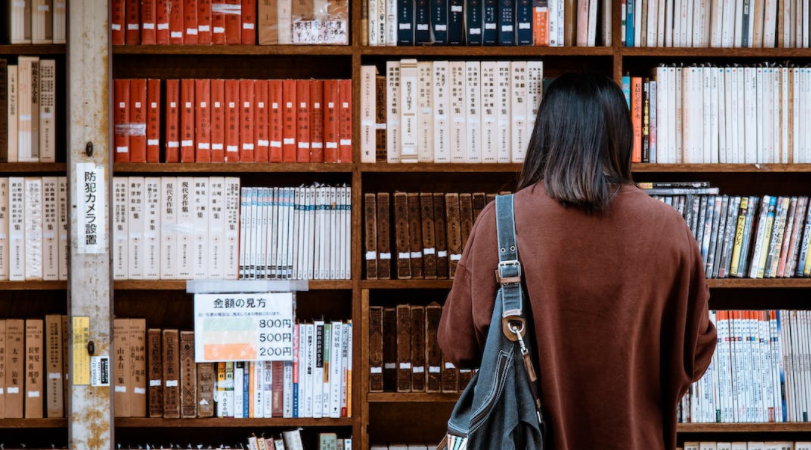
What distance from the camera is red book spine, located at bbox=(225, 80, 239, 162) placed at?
7.39 ft

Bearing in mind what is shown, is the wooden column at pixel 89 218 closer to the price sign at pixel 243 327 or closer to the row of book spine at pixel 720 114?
the price sign at pixel 243 327

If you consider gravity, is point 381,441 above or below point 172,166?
below

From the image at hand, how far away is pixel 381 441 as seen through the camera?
252 centimetres

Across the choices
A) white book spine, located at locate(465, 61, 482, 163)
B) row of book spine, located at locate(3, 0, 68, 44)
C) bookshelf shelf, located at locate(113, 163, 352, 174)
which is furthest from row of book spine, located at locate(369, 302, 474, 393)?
row of book spine, located at locate(3, 0, 68, 44)

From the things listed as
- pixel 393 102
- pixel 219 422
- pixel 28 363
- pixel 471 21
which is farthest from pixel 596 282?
pixel 28 363

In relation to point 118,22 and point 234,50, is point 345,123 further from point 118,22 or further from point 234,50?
point 118,22

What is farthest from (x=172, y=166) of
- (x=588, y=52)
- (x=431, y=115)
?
(x=588, y=52)

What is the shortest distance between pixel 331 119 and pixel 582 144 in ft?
3.36

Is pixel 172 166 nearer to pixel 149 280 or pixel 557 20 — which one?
pixel 149 280

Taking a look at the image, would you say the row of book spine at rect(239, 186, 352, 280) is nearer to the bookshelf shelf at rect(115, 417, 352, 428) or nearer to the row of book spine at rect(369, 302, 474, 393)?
the row of book spine at rect(369, 302, 474, 393)

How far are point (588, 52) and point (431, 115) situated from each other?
538 mm

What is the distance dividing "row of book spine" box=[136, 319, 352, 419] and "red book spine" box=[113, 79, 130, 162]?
1.73 feet

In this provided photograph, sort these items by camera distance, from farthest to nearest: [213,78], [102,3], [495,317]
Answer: [213,78] → [102,3] → [495,317]

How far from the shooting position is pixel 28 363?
7.33ft
